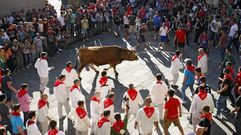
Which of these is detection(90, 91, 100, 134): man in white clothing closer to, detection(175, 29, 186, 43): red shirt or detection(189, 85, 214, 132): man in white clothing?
detection(189, 85, 214, 132): man in white clothing

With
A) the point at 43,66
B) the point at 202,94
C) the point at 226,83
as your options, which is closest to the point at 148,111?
the point at 202,94

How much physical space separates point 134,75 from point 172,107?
20.8 ft

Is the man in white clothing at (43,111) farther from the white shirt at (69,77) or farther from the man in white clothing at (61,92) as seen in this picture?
the white shirt at (69,77)

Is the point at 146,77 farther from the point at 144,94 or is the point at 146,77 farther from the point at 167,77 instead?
the point at 144,94

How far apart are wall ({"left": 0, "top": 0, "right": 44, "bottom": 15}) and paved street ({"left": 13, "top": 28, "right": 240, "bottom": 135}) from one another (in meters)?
4.08

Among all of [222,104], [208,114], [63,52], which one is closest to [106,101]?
[208,114]

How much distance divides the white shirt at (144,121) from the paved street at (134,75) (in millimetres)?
1425

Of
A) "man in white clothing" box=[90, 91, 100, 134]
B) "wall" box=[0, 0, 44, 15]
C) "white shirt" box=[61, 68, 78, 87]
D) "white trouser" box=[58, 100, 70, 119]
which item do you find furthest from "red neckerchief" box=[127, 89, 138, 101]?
"wall" box=[0, 0, 44, 15]

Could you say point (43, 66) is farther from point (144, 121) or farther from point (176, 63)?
point (144, 121)

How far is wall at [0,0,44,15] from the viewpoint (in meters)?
22.0

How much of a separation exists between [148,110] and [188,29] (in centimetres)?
1141

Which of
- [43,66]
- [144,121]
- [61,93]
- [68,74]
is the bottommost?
[144,121]

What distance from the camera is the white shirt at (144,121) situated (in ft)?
33.1

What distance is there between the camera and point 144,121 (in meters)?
10.1
